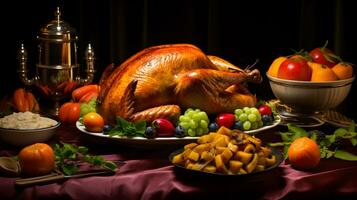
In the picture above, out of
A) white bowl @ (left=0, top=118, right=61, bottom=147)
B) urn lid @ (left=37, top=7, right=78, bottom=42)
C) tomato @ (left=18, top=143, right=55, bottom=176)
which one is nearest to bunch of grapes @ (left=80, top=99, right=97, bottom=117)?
white bowl @ (left=0, top=118, right=61, bottom=147)

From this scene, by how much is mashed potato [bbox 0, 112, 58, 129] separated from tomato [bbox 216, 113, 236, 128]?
0.47 m

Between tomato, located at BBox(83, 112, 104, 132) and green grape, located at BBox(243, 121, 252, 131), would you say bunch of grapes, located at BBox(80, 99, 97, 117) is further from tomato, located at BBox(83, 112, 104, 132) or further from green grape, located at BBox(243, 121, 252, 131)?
green grape, located at BBox(243, 121, 252, 131)

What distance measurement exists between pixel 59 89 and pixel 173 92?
1.68 ft

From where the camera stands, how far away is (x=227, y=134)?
163 centimetres

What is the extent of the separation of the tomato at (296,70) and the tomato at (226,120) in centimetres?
28

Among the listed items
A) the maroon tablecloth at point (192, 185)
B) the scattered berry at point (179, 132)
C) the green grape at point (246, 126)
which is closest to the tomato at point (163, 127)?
the scattered berry at point (179, 132)

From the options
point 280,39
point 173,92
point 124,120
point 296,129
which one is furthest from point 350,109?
point 124,120

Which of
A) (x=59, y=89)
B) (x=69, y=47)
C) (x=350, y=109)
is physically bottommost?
(x=350, y=109)

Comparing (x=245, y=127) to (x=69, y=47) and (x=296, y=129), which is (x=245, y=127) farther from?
(x=69, y=47)

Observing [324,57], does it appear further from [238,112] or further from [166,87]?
[166,87]

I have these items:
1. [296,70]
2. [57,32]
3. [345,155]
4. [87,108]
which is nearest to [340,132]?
[345,155]

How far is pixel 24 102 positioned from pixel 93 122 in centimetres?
48

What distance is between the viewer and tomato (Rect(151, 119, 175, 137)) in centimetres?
178

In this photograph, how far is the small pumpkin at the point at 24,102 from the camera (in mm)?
2191
